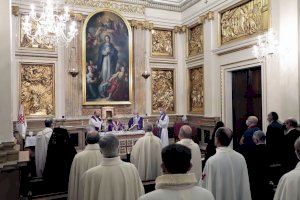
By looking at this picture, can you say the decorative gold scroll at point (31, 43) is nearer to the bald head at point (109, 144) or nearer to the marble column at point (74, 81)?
the marble column at point (74, 81)

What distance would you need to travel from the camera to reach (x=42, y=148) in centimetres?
926

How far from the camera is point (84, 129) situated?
43.9ft

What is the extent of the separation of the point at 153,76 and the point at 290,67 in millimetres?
7711

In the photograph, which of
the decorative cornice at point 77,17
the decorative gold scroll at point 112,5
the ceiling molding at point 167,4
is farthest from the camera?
the ceiling molding at point 167,4

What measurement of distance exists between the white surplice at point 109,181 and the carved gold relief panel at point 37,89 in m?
9.88

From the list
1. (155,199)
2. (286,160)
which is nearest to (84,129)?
(286,160)

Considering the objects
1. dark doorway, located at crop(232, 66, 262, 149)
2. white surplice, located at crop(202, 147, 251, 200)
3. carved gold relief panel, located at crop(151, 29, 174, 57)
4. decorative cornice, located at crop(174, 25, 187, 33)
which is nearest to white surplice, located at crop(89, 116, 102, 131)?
carved gold relief panel, located at crop(151, 29, 174, 57)

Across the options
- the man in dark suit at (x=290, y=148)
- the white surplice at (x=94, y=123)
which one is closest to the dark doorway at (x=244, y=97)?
the man in dark suit at (x=290, y=148)

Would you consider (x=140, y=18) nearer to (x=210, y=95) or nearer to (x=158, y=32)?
(x=158, y=32)

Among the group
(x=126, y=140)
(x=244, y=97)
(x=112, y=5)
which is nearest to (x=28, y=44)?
(x=112, y=5)

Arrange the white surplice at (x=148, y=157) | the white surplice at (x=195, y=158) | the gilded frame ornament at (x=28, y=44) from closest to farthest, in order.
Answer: the white surplice at (x=195, y=158)
the white surplice at (x=148, y=157)
the gilded frame ornament at (x=28, y=44)

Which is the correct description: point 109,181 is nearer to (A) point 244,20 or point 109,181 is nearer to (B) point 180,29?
(A) point 244,20

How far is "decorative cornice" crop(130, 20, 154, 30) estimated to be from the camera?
48.6 ft

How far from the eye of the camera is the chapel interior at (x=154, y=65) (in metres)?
10.0
